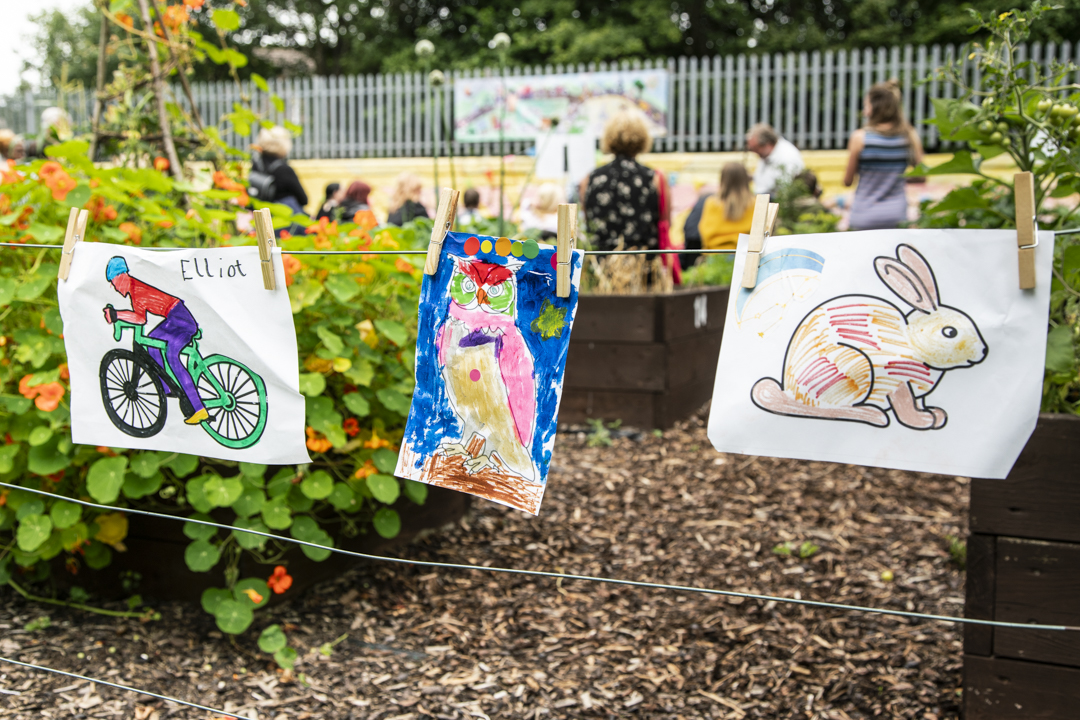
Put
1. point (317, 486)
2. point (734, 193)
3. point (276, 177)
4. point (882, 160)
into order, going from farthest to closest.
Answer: point (734, 193) < point (882, 160) < point (276, 177) < point (317, 486)

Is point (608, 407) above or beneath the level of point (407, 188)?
beneath

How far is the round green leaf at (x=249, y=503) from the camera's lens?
67.1 inches

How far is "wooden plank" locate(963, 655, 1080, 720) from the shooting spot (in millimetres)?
1375

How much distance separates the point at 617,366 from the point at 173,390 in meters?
2.25

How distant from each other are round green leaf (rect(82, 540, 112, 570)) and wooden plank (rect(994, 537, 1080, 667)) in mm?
1849

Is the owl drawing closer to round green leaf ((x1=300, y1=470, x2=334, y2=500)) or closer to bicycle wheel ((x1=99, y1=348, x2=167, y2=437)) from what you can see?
bicycle wheel ((x1=99, y1=348, x2=167, y2=437))

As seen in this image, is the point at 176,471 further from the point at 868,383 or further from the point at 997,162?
the point at 997,162

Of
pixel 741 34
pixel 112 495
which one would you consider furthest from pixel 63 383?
pixel 741 34

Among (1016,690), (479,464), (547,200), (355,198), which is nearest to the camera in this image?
(479,464)

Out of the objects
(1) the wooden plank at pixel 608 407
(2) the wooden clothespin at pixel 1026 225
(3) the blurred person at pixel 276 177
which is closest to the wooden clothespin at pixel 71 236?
(2) the wooden clothespin at pixel 1026 225

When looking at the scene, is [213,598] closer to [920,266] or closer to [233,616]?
[233,616]

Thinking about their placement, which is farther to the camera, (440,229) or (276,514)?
(276,514)

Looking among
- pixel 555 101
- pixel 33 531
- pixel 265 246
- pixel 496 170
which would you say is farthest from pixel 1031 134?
pixel 555 101

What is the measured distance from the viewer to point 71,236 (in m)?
1.43
